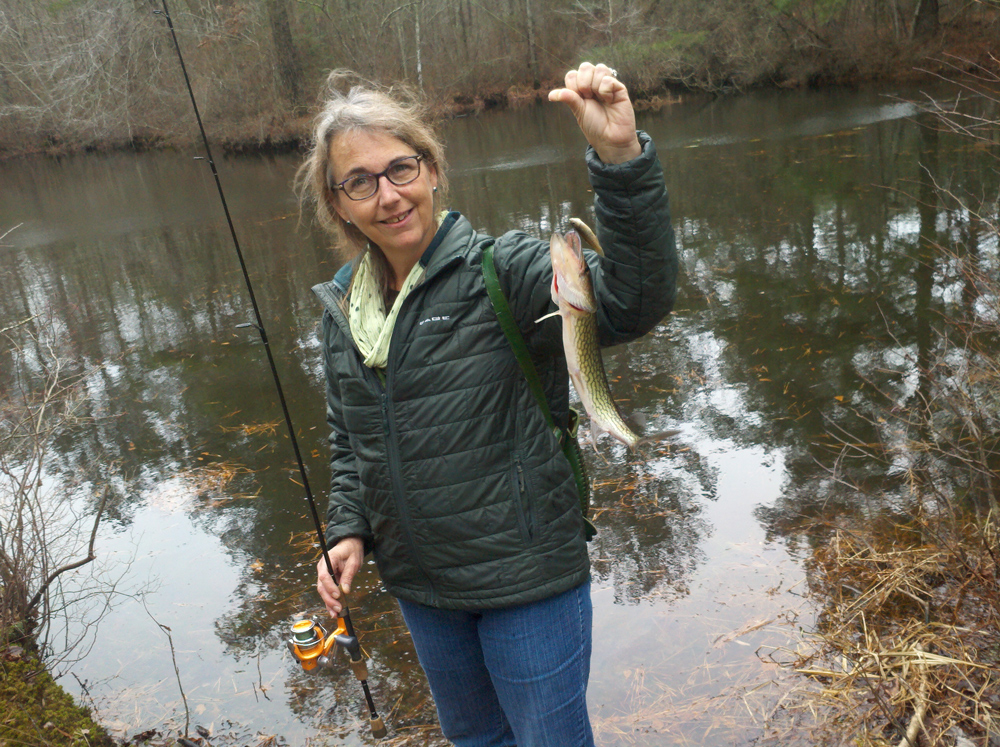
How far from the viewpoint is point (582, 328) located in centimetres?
144

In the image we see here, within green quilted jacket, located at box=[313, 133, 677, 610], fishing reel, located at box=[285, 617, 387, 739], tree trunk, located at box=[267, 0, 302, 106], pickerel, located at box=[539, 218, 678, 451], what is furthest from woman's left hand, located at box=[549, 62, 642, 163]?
tree trunk, located at box=[267, 0, 302, 106]

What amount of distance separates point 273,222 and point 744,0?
17.9 m

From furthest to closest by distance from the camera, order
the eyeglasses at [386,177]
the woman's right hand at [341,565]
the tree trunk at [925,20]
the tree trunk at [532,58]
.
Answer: the tree trunk at [532,58], the tree trunk at [925,20], the woman's right hand at [341,565], the eyeglasses at [386,177]

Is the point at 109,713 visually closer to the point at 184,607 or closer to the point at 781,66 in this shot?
the point at 184,607

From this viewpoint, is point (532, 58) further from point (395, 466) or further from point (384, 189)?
point (395, 466)

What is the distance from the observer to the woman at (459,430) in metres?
1.68

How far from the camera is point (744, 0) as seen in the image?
79.7 ft

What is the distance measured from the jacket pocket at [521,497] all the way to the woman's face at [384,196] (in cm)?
54

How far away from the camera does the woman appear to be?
1677 mm

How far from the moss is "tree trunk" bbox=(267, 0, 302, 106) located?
25819mm

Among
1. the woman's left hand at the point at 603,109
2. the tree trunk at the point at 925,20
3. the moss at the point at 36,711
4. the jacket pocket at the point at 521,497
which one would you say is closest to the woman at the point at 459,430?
the jacket pocket at the point at 521,497

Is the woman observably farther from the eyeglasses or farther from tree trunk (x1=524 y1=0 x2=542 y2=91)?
tree trunk (x1=524 y1=0 x2=542 y2=91)

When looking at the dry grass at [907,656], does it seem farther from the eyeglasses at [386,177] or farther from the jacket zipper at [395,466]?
the eyeglasses at [386,177]

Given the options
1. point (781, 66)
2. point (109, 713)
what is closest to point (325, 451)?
point (109, 713)
